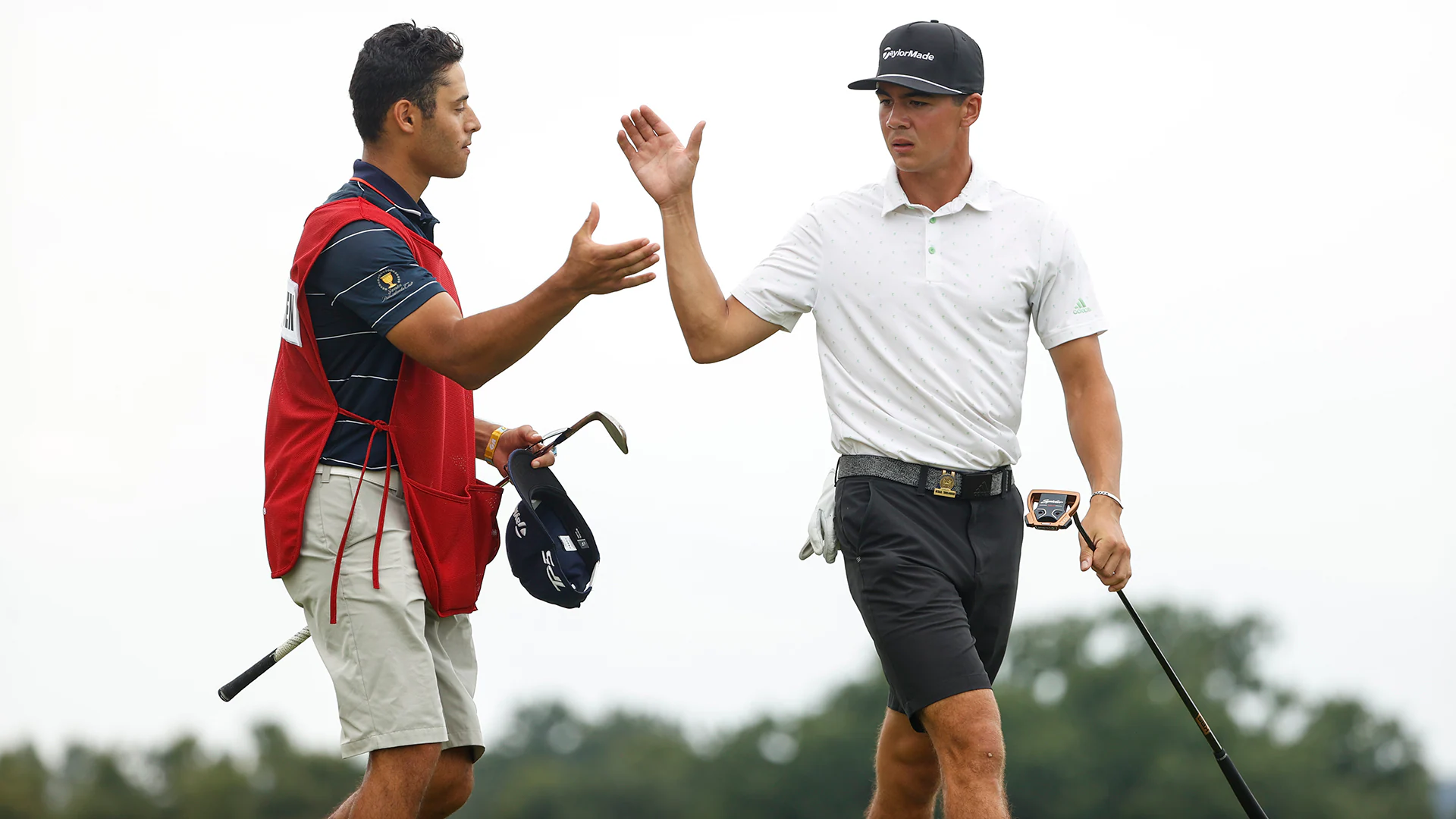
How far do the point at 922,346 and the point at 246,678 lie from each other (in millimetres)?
2413

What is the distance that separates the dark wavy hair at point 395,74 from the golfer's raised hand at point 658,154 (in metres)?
0.63

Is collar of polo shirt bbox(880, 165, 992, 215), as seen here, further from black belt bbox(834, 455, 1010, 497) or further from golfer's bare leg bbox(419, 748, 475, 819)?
golfer's bare leg bbox(419, 748, 475, 819)

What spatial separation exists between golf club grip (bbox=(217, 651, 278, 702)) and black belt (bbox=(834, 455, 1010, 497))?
196 cm

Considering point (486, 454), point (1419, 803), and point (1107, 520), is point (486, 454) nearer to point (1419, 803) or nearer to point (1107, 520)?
point (1107, 520)

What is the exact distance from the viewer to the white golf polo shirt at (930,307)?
5.45 meters

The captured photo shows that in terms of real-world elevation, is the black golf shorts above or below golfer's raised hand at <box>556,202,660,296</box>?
below

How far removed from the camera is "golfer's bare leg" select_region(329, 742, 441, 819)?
487 centimetres

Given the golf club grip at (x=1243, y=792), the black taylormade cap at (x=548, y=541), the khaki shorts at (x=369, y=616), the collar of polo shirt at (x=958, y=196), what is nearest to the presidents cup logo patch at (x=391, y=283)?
the khaki shorts at (x=369, y=616)

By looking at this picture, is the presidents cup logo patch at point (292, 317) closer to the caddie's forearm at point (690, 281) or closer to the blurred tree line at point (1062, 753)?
the caddie's forearm at point (690, 281)

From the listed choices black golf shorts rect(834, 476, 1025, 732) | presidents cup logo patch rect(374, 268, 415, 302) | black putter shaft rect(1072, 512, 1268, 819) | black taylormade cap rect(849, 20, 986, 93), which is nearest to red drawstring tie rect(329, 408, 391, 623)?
presidents cup logo patch rect(374, 268, 415, 302)

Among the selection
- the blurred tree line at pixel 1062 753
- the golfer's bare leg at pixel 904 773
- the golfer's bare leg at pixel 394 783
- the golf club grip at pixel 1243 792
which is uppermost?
the golfer's bare leg at pixel 394 783

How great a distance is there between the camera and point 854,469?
5.48 metres

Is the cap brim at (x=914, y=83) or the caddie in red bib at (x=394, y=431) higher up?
the cap brim at (x=914, y=83)

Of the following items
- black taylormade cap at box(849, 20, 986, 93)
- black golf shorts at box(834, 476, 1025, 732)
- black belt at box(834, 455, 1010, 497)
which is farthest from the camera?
black taylormade cap at box(849, 20, 986, 93)
